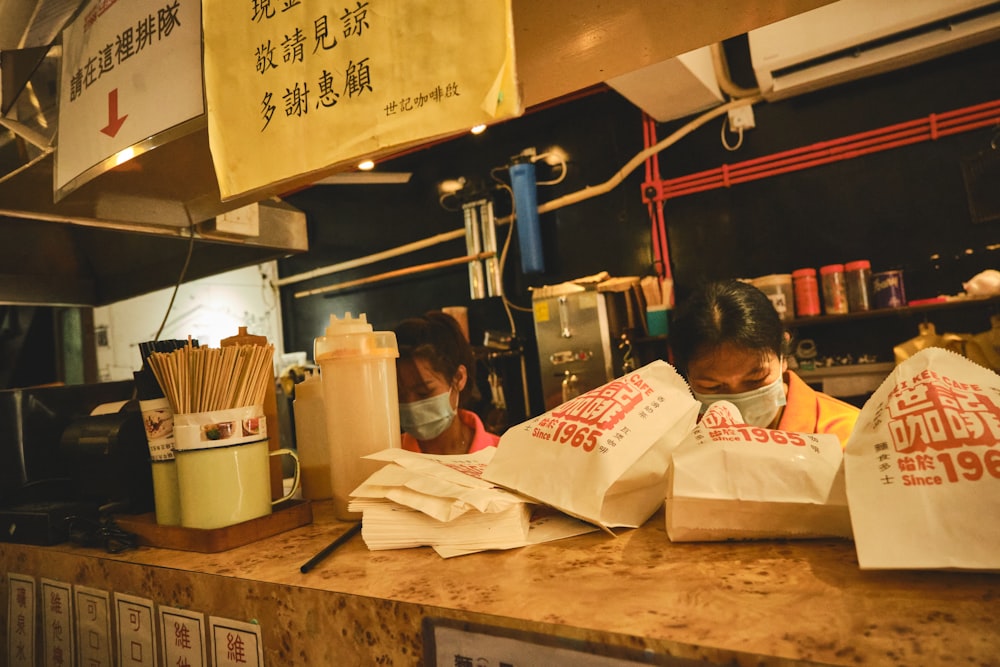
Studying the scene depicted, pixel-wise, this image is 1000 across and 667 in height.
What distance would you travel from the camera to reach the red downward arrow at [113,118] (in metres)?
1.23

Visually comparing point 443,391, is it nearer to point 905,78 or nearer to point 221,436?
point 221,436

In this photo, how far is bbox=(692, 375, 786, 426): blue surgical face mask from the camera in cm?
192

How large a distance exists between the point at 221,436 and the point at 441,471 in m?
0.38

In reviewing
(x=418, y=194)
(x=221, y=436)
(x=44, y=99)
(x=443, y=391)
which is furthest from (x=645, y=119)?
(x=221, y=436)

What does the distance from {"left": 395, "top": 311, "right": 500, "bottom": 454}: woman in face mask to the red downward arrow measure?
1.26 meters

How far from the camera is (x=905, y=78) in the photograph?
352 cm

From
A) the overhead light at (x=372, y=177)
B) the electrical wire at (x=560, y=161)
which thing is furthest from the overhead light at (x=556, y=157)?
the overhead light at (x=372, y=177)

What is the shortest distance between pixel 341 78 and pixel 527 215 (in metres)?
3.73

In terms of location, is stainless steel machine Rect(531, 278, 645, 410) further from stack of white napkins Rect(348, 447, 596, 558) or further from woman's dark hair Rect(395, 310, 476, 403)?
stack of white napkins Rect(348, 447, 596, 558)

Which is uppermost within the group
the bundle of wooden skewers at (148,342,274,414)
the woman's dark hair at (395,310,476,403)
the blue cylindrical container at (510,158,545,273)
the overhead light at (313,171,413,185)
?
the overhead light at (313,171,413,185)


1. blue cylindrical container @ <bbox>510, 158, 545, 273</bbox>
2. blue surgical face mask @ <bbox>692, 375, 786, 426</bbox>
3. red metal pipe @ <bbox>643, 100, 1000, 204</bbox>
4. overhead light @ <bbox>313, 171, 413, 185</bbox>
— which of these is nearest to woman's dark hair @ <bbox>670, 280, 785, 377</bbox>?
blue surgical face mask @ <bbox>692, 375, 786, 426</bbox>

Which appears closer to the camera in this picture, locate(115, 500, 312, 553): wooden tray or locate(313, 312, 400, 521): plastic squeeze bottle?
locate(115, 500, 312, 553): wooden tray

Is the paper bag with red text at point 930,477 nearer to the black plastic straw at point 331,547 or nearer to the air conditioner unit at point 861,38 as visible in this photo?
the black plastic straw at point 331,547

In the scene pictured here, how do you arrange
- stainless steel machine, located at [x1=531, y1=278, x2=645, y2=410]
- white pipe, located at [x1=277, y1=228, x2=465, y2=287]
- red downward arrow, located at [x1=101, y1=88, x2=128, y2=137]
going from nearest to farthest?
red downward arrow, located at [x1=101, y1=88, x2=128, y2=137] → stainless steel machine, located at [x1=531, y1=278, x2=645, y2=410] → white pipe, located at [x1=277, y1=228, x2=465, y2=287]
